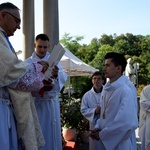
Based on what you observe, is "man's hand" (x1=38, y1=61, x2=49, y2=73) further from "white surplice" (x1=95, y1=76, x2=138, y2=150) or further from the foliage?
the foliage

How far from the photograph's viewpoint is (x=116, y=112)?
358cm

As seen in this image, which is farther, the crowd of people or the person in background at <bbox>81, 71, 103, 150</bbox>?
the person in background at <bbox>81, 71, 103, 150</bbox>

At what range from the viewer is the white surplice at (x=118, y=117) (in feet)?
11.2

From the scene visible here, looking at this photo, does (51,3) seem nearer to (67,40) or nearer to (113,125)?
(113,125)

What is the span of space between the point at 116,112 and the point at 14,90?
1.46 metres

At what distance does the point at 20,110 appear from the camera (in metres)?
2.61

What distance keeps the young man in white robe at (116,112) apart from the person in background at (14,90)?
44.1 inches

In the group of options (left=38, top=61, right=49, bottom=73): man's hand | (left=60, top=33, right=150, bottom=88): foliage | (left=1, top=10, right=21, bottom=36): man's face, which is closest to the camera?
(left=1, top=10, right=21, bottom=36): man's face

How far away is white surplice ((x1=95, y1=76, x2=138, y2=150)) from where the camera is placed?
11.2 ft

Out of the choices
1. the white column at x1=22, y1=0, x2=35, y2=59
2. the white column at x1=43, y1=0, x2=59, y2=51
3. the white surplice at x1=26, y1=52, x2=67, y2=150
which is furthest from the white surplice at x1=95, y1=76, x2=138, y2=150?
the white column at x1=22, y1=0, x2=35, y2=59

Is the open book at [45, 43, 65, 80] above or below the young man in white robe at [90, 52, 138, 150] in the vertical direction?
above

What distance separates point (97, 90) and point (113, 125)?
7.26 ft

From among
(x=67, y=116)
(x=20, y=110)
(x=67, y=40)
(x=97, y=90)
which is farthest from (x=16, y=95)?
(x=67, y=40)

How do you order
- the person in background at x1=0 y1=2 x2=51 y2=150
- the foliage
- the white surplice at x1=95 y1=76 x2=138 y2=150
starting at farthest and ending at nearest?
the foliage < the white surplice at x1=95 y1=76 x2=138 y2=150 < the person in background at x1=0 y1=2 x2=51 y2=150
